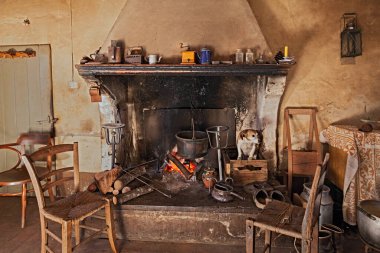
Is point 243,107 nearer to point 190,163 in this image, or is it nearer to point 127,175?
point 190,163

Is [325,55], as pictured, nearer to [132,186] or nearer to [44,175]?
[132,186]

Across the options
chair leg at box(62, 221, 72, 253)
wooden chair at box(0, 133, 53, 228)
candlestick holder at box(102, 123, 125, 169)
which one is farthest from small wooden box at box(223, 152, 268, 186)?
wooden chair at box(0, 133, 53, 228)

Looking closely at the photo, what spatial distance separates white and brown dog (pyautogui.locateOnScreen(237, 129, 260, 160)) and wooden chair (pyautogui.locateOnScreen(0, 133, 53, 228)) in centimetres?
224

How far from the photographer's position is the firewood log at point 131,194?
2.93 metres

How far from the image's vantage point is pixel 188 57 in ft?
10.0

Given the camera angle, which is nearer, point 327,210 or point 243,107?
point 327,210

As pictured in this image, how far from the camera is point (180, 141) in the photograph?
3.34 m

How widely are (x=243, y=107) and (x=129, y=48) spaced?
1.57m

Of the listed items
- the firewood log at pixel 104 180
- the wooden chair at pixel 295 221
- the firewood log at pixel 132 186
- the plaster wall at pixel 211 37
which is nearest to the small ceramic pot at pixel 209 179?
the firewood log at pixel 132 186

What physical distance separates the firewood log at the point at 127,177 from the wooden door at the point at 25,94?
1.38m

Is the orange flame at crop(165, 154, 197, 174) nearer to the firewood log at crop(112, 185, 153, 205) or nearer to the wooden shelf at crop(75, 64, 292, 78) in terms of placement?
the firewood log at crop(112, 185, 153, 205)

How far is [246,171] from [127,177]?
1.30 m

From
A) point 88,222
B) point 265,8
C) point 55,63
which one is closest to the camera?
point 88,222

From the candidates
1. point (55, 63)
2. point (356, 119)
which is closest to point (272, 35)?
point (356, 119)
